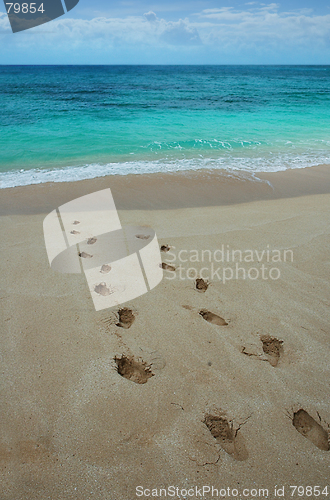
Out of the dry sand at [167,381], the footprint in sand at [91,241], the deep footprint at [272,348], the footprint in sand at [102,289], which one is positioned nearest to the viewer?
the dry sand at [167,381]

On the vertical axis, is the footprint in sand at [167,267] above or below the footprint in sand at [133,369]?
above

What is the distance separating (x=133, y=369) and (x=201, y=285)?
3.76 feet

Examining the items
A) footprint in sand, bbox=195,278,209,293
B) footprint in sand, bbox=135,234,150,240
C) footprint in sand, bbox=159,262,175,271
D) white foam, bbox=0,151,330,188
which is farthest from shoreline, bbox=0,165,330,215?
footprint in sand, bbox=195,278,209,293

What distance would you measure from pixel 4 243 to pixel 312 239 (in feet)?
13.0

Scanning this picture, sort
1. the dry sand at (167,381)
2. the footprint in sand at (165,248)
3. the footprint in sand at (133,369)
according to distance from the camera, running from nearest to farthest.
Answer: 1. the dry sand at (167,381)
2. the footprint in sand at (133,369)
3. the footprint in sand at (165,248)

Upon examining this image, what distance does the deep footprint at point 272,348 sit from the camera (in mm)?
2189

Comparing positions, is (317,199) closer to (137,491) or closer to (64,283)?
(64,283)

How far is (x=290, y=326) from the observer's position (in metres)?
2.46

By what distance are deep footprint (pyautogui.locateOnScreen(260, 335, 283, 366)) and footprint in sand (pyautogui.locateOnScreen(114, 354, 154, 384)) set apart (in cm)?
92

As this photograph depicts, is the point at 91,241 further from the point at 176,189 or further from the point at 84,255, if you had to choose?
the point at 176,189

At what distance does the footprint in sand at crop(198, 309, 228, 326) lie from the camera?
2.49 m

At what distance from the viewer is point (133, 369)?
2096 millimetres

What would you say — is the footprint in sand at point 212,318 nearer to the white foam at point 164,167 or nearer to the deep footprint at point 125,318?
the deep footprint at point 125,318

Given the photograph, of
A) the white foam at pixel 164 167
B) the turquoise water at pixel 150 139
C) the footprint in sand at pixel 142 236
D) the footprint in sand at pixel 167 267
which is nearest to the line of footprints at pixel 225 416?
the footprint in sand at pixel 167 267
